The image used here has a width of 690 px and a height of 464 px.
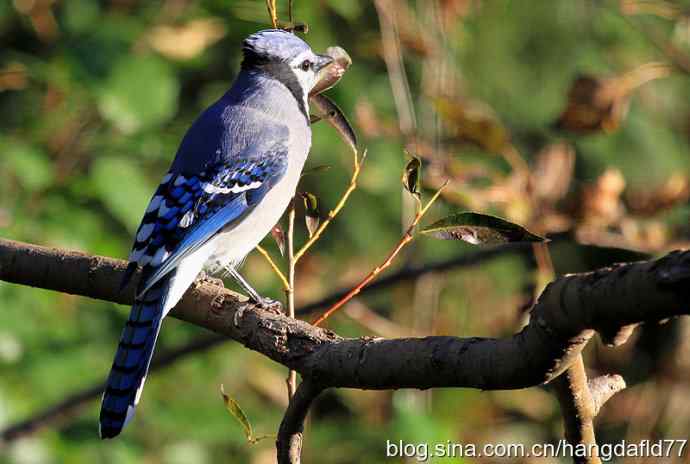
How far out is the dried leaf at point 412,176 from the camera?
1.99m

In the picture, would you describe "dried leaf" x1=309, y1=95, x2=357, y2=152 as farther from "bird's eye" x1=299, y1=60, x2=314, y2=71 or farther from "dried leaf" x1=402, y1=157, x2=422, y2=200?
"bird's eye" x1=299, y1=60, x2=314, y2=71

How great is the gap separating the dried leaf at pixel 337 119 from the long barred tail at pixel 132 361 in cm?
58

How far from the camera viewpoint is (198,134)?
3.19m

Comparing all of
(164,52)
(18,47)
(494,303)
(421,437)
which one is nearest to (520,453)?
(421,437)

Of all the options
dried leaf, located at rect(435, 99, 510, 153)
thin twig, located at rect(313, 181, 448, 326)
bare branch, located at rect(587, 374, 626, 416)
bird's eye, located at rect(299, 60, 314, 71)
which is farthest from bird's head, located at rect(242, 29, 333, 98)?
bare branch, located at rect(587, 374, 626, 416)

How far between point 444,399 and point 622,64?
5.35ft

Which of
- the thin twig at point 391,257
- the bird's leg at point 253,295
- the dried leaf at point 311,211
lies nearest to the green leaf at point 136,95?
the bird's leg at point 253,295

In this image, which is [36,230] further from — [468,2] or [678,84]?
[678,84]

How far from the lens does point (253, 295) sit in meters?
2.71

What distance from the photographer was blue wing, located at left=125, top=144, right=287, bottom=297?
268 cm

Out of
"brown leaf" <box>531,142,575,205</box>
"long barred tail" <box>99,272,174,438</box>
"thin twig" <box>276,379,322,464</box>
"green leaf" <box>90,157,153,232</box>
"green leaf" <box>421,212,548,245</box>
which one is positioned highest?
"green leaf" <box>421,212,548,245</box>

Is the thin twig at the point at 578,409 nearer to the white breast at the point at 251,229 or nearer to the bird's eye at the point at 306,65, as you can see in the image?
the white breast at the point at 251,229

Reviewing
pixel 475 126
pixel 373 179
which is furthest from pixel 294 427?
pixel 373 179

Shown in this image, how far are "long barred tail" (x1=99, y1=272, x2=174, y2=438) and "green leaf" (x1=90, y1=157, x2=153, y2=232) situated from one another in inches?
27.1
